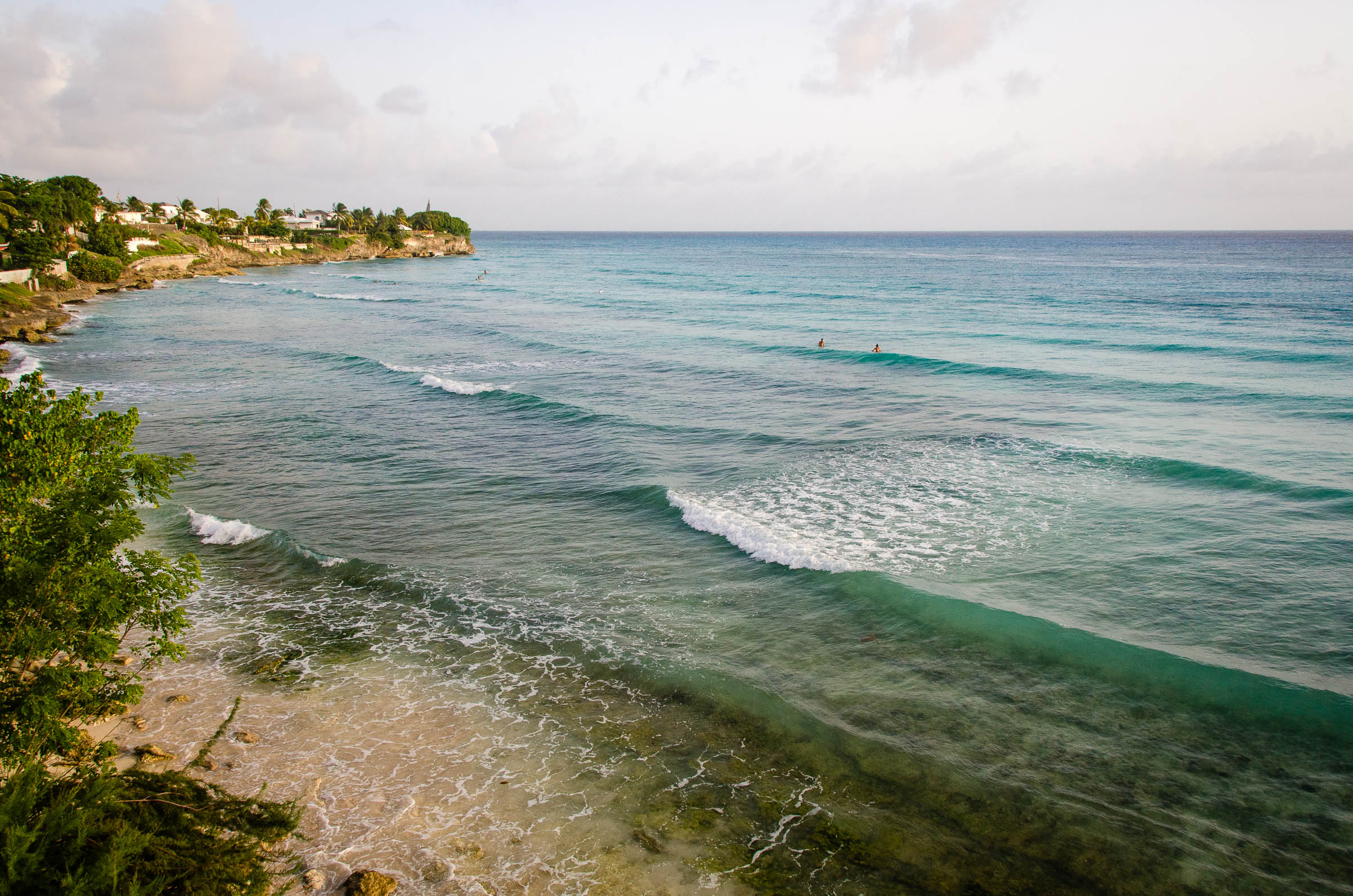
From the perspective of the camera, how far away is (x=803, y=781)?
1219 centimetres

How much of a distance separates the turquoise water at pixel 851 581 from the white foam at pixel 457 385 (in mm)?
399

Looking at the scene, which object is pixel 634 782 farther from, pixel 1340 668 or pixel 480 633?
pixel 1340 668

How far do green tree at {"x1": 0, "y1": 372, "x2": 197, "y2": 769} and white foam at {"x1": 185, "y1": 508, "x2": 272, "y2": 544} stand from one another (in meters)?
10.8

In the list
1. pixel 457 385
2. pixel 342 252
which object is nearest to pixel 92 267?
pixel 457 385

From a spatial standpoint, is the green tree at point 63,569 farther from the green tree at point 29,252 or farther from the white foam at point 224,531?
the green tree at point 29,252

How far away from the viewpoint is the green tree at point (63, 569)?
9.51 meters

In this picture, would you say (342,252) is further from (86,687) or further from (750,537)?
(86,687)

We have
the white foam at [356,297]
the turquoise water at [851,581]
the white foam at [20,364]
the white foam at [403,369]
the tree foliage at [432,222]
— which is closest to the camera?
the turquoise water at [851,581]

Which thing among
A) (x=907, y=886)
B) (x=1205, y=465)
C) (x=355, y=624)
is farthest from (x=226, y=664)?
(x=1205, y=465)

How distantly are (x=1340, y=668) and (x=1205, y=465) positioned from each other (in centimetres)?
1227

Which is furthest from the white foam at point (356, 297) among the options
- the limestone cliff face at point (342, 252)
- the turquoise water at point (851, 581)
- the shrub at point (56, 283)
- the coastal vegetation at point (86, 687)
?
the coastal vegetation at point (86, 687)

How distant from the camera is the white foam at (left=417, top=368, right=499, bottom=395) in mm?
38906

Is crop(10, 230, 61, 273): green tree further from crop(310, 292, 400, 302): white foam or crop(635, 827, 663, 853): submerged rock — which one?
crop(635, 827, 663, 853): submerged rock

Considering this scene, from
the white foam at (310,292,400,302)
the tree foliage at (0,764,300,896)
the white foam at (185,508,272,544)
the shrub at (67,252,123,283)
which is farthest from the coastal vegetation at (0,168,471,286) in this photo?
the tree foliage at (0,764,300,896)
